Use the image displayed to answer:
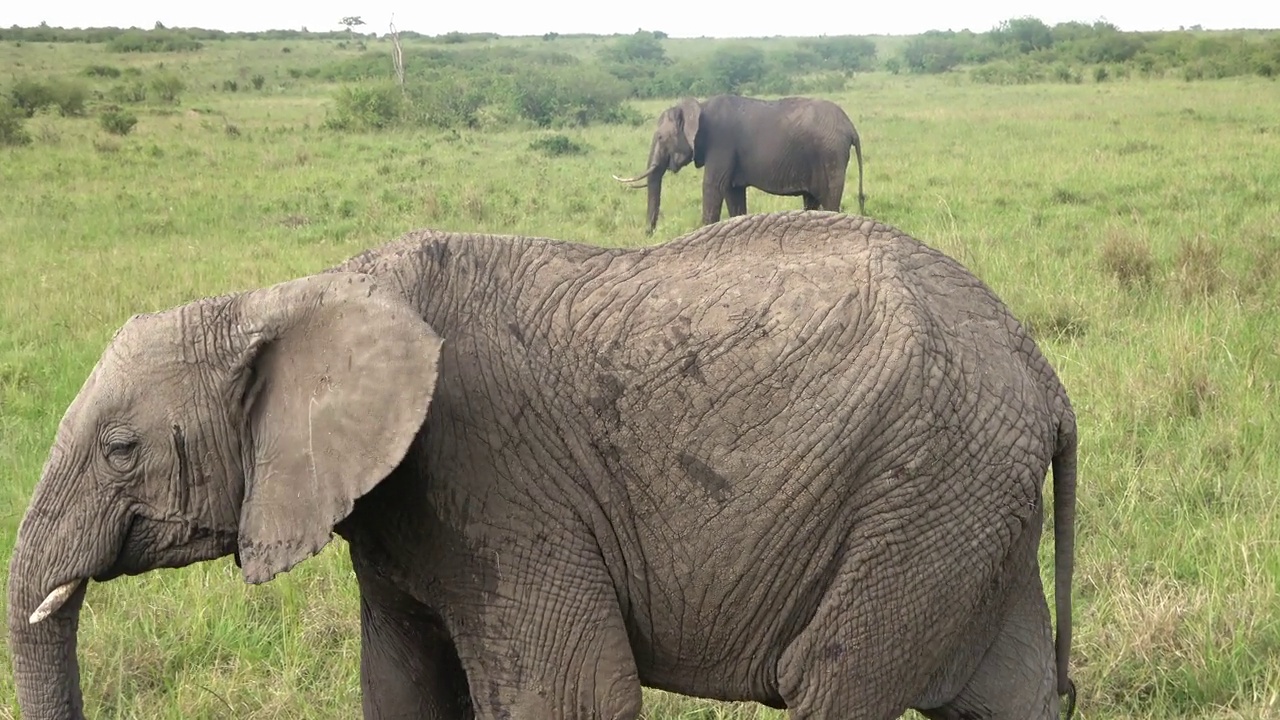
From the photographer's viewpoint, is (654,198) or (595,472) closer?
(595,472)

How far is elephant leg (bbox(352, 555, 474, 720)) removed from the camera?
2.59 meters

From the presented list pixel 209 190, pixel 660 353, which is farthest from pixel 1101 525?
pixel 209 190

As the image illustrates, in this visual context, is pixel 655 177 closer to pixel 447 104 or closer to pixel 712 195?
pixel 712 195

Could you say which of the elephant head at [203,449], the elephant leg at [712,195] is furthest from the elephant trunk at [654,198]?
the elephant head at [203,449]

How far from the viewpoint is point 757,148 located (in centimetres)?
1327

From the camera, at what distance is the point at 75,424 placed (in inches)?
89.7

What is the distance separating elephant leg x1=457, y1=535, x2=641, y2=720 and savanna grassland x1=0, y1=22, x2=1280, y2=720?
1138mm

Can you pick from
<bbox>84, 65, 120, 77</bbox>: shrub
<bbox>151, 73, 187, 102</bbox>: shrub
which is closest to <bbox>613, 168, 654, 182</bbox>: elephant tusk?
<bbox>151, 73, 187, 102</bbox>: shrub

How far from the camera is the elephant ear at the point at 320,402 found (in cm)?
215

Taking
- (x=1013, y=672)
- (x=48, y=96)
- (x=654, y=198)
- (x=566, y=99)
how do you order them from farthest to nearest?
(x=566, y=99)
(x=48, y=96)
(x=654, y=198)
(x=1013, y=672)

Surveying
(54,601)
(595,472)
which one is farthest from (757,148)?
(54,601)

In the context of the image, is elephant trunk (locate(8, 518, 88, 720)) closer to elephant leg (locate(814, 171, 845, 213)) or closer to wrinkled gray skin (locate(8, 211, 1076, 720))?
wrinkled gray skin (locate(8, 211, 1076, 720))

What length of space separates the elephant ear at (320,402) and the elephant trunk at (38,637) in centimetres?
37

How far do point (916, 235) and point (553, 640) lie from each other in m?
8.35
